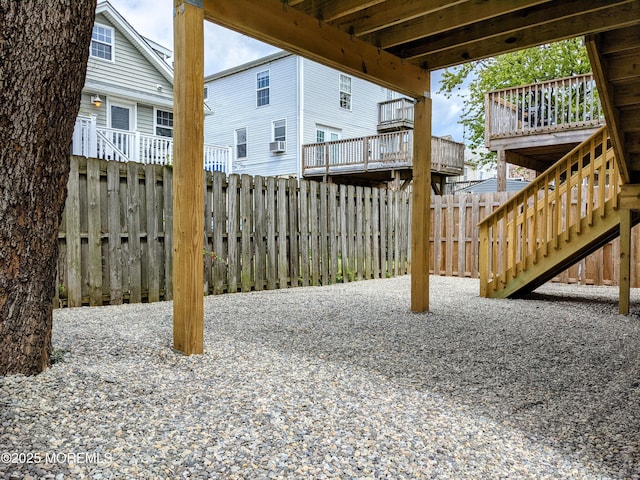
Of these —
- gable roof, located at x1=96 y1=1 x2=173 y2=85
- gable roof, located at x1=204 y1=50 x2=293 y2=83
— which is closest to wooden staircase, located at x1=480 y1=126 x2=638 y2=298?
gable roof, located at x1=96 y1=1 x2=173 y2=85

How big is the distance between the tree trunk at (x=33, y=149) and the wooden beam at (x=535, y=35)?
3677mm

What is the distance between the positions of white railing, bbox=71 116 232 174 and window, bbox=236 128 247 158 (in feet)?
19.5

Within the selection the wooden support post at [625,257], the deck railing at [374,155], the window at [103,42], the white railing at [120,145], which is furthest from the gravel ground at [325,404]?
the deck railing at [374,155]

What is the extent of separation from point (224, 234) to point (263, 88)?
13876 millimetres

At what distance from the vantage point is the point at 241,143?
20.0 metres

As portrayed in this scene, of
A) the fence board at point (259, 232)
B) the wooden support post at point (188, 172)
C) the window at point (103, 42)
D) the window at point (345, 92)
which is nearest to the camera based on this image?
the wooden support post at point (188, 172)

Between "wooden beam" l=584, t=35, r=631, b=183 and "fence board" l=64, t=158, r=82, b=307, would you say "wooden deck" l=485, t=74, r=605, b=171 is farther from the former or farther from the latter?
"fence board" l=64, t=158, r=82, b=307

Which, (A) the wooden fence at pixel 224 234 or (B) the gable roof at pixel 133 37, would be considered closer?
(A) the wooden fence at pixel 224 234

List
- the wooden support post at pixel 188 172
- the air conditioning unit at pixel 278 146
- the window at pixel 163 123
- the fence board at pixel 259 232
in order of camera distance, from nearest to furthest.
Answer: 1. the wooden support post at pixel 188 172
2. the fence board at pixel 259 232
3. the window at pixel 163 123
4. the air conditioning unit at pixel 278 146

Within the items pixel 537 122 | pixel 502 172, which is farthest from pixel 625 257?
pixel 537 122

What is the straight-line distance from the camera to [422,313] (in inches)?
202

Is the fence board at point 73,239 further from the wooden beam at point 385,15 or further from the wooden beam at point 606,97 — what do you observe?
the wooden beam at point 606,97

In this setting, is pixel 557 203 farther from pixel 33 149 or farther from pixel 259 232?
pixel 33 149

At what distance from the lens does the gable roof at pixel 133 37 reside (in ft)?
41.4
